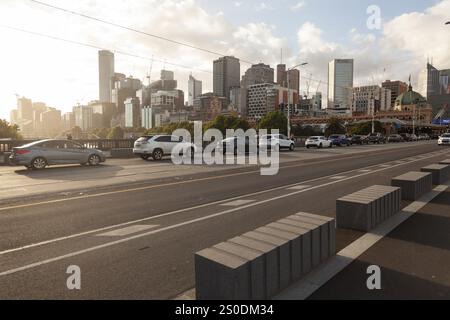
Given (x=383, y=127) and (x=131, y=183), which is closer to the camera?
(x=131, y=183)

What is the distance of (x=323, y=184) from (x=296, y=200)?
3.33 m

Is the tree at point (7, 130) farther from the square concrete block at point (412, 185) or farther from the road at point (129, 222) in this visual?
the square concrete block at point (412, 185)

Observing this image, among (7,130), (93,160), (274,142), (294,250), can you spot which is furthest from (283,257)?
(7,130)

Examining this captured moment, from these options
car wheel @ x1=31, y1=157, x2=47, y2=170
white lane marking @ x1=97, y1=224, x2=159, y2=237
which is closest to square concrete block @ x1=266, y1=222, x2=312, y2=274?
white lane marking @ x1=97, y1=224, x2=159, y2=237

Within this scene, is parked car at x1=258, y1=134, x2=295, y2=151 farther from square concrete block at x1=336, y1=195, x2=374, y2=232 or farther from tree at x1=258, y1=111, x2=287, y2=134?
tree at x1=258, y1=111, x2=287, y2=134

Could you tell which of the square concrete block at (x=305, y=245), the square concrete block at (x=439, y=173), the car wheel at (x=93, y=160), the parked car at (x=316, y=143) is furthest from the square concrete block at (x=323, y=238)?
the parked car at (x=316, y=143)

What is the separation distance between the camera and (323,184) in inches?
491

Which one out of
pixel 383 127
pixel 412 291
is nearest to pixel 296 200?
pixel 412 291

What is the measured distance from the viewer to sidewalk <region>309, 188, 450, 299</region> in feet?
13.2

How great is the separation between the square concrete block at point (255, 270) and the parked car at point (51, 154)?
51.6 feet

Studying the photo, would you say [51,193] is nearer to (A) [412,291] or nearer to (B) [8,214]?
(B) [8,214]

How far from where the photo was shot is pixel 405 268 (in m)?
4.71

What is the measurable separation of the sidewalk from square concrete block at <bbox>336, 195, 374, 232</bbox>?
1.51ft

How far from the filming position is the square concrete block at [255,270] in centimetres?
368
